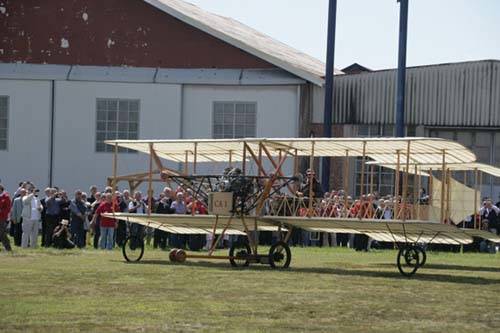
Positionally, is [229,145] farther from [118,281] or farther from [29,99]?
[29,99]

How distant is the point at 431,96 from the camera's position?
146ft

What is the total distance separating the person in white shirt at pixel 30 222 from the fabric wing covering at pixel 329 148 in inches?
196

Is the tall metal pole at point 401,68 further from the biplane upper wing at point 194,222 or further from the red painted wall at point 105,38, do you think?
the biplane upper wing at point 194,222

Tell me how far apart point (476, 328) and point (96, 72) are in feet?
106

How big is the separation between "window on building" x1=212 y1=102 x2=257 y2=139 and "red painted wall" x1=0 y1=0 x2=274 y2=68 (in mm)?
1598

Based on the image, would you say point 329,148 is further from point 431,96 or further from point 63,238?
point 431,96

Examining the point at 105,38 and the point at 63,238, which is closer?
the point at 63,238

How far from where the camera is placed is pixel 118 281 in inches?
855

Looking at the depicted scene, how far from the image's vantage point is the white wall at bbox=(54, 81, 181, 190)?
4625 cm

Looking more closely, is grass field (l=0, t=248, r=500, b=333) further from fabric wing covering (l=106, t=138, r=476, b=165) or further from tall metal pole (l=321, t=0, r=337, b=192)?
tall metal pole (l=321, t=0, r=337, b=192)

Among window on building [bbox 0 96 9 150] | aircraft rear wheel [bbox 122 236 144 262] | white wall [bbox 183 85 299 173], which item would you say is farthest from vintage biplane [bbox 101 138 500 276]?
window on building [bbox 0 96 9 150]

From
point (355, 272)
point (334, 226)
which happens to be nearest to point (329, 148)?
point (334, 226)

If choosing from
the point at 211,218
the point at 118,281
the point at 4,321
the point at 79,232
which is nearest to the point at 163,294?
the point at 118,281

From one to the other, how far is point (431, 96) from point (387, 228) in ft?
66.1
